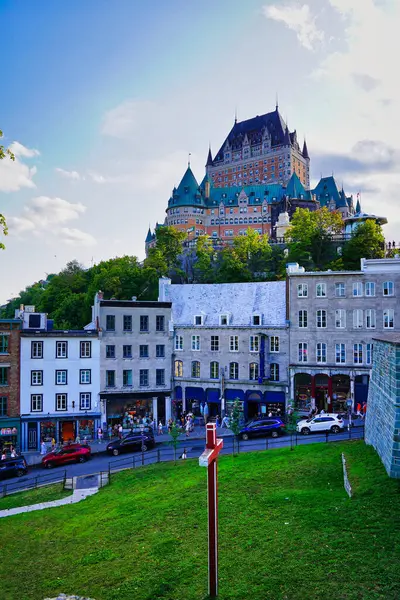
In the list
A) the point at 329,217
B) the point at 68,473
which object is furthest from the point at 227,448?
the point at 329,217

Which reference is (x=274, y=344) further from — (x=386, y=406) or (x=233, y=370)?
(x=386, y=406)

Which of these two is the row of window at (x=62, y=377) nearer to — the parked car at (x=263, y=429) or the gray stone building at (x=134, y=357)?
the gray stone building at (x=134, y=357)

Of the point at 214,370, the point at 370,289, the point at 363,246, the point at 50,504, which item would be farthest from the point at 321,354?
the point at 363,246

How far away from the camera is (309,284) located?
45.5 m

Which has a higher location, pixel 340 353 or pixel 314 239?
pixel 314 239

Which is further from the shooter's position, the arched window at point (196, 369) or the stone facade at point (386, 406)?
the arched window at point (196, 369)

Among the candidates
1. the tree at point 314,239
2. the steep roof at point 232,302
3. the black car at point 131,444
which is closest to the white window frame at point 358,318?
the steep roof at point 232,302

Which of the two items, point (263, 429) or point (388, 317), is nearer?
point (263, 429)

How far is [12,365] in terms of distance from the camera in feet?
138

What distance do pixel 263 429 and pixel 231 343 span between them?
1186 centimetres

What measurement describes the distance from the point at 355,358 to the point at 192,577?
3327cm

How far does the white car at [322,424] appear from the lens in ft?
116

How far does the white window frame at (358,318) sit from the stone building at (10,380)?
93.9 feet

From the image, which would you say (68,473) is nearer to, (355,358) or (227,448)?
(227,448)
